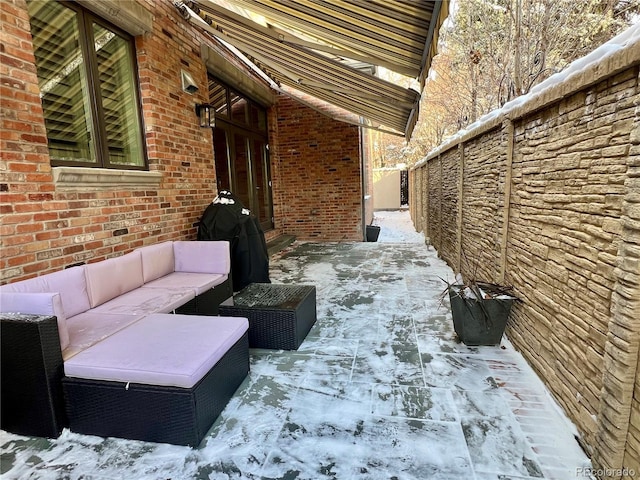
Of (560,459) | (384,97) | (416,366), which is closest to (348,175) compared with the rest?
(384,97)

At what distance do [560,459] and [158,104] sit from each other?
4.29m

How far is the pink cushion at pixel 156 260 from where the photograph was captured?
3125mm

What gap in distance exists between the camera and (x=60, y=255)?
253cm

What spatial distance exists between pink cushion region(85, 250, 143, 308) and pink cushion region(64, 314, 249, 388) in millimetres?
617

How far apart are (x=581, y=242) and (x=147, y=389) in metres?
2.31

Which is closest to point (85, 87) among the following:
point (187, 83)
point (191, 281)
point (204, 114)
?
point (187, 83)

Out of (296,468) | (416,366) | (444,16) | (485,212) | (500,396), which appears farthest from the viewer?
(485,212)

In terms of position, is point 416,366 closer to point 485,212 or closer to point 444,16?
point 485,212

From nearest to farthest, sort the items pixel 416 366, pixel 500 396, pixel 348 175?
pixel 500 396, pixel 416 366, pixel 348 175

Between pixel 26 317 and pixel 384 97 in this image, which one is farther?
pixel 384 97

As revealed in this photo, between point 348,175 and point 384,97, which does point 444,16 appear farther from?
point 348,175

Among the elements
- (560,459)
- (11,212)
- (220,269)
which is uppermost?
A: (11,212)

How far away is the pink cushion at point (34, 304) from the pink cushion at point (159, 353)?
0.25 m

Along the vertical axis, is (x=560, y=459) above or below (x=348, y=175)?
below
